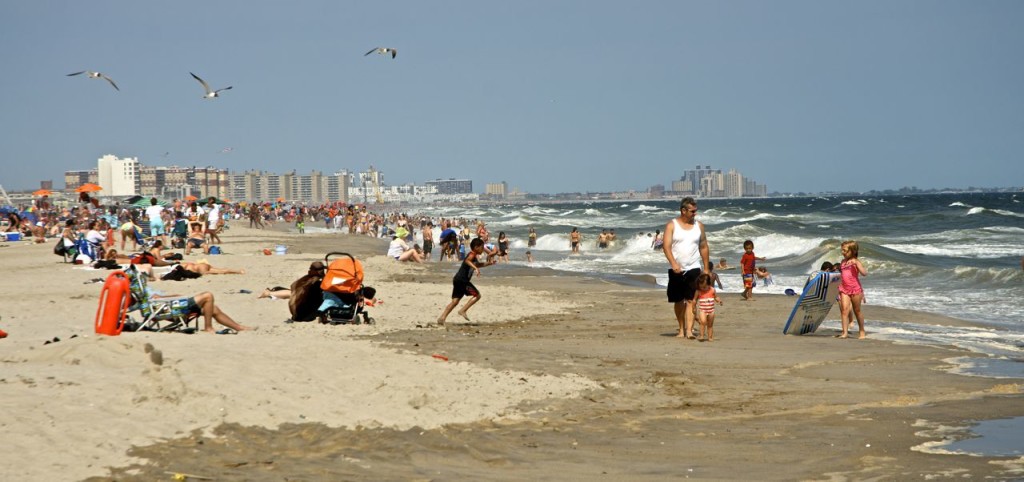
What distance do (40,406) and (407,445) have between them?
6.79ft

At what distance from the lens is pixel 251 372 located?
7.33m

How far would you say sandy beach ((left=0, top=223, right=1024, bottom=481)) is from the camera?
5641mm

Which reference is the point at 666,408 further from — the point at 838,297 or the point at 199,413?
the point at 838,297

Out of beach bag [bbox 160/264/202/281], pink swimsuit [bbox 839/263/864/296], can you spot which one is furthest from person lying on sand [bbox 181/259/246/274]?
pink swimsuit [bbox 839/263/864/296]

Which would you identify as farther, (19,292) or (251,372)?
(19,292)

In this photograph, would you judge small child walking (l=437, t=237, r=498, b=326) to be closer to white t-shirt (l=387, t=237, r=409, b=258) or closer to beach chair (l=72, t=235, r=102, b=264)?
white t-shirt (l=387, t=237, r=409, b=258)

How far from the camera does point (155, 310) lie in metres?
9.90

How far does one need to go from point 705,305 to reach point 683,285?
507mm

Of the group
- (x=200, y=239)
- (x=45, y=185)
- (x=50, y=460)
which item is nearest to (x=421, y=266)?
(x=200, y=239)

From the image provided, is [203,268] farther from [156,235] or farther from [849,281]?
[849,281]

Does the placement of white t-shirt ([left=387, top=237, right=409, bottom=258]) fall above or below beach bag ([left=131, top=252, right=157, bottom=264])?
below

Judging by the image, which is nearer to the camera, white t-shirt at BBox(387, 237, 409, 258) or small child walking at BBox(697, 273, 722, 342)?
small child walking at BBox(697, 273, 722, 342)

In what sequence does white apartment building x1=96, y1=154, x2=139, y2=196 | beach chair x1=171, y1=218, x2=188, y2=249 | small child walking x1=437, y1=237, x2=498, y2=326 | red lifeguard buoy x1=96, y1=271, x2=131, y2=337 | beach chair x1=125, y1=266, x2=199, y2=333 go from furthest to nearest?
white apartment building x1=96, y1=154, x2=139, y2=196 < beach chair x1=171, y1=218, x2=188, y2=249 < small child walking x1=437, y1=237, x2=498, y2=326 < beach chair x1=125, y1=266, x2=199, y2=333 < red lifeguard buoy x1=96, y1=271, x2=131, y2=337

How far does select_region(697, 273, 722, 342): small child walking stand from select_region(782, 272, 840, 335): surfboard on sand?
1393 mm
